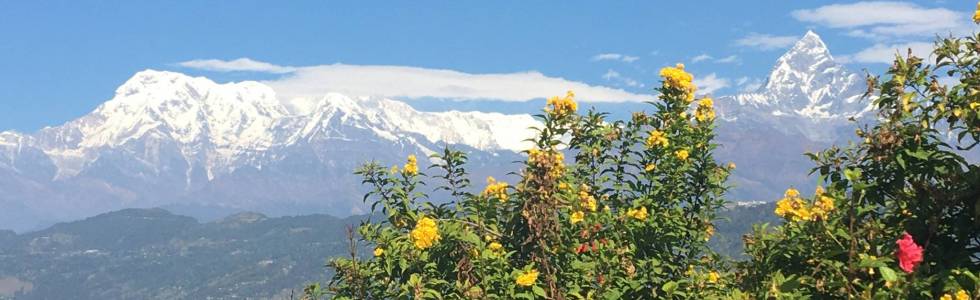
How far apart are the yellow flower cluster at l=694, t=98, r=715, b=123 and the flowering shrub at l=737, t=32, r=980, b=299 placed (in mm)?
6889

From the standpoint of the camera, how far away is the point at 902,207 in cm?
823

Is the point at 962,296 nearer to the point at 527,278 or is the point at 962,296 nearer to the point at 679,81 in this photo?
the point at 527,278

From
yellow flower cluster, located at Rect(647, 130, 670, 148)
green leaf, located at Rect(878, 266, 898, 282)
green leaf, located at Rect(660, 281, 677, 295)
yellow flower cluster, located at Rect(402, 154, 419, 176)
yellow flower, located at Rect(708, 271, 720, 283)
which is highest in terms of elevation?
yellow flower cluster, located at Rect(647, 130, 670, 148)

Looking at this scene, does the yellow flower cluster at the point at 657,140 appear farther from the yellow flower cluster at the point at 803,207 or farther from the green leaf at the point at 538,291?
the green leaf at the point at 538,291

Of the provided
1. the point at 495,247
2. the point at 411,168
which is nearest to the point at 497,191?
the point at 411,168

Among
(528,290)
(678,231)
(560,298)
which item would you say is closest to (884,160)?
(560,298)

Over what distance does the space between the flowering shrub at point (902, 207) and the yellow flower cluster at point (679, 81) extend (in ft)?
22.8

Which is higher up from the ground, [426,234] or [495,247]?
[426,234]

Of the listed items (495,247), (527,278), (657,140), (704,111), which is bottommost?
(527,278)

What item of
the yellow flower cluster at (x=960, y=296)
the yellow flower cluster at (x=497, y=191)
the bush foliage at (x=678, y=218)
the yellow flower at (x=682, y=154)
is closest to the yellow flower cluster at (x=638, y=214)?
the bush foliage at (x=678, y=218)

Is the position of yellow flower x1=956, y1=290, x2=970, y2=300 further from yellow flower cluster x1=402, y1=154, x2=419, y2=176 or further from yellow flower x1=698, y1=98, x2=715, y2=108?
yellow flower x1=698, y1=98, x2=715, y2=108

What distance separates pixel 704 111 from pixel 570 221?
19.5 feet

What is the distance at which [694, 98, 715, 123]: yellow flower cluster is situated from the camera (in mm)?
16219

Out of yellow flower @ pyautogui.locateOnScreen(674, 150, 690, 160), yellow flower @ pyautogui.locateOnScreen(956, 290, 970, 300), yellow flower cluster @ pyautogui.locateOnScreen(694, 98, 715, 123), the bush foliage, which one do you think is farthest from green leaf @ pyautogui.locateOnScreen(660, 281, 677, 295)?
yellow flower cluster @ pyautogui.locateOnScreen(694, 98, 715, 123)
